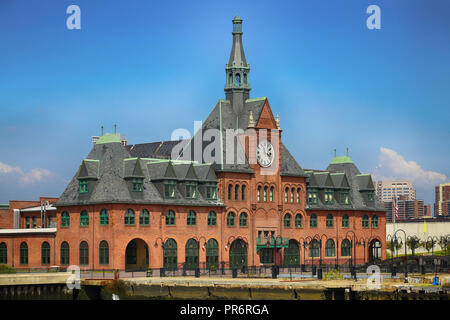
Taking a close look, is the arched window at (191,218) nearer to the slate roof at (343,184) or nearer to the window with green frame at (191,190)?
the window with green frame at (191,190)

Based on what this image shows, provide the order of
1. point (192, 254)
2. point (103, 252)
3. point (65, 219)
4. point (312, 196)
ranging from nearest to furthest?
1. point (103, 252)
2. point (65, 219)
3. point (192, 254)
4. point (312, 196)

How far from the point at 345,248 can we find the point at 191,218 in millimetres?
27863

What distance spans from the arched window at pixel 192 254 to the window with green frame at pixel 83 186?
13240mm

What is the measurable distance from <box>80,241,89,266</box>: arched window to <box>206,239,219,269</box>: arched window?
1484 centimetres

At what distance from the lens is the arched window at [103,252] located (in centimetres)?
9856

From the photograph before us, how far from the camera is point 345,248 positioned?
408 ft

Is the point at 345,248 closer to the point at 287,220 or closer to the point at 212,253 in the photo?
the point at 287,220

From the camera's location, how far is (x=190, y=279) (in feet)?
285

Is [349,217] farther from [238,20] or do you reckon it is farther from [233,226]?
[238,20]

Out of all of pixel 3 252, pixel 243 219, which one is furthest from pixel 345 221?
pixel 3 252

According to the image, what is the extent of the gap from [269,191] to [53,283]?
117ft
